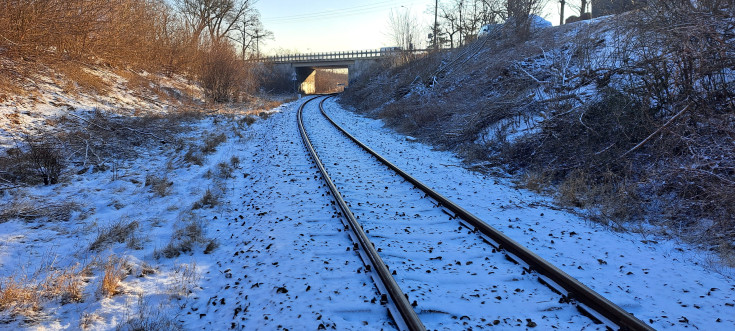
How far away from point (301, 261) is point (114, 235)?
100 inches

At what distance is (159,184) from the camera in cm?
673

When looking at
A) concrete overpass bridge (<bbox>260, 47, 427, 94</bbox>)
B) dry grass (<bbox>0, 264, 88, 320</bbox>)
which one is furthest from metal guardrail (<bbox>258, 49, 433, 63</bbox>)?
dry grass (<bbox>0, 264, 88, 320</bbox>)

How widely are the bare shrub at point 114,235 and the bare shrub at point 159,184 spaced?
1495 millimetres

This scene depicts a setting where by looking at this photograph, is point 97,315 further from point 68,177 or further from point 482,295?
point 68,177

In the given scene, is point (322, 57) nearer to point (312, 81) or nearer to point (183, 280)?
point (312, 81)

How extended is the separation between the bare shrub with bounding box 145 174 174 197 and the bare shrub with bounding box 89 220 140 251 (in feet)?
4.90

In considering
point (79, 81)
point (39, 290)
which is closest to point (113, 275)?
point (39, 290)

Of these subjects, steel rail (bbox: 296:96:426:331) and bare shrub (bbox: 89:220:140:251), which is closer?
steel rail (bbox: 296:96:426:331)

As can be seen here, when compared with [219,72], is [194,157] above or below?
below

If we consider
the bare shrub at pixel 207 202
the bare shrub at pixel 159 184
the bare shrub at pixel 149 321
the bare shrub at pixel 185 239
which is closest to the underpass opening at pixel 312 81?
the bare shrub at pixel 159 184

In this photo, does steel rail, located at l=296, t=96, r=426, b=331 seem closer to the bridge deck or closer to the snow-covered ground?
the snow-covered ground

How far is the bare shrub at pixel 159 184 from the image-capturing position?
21.2 ft

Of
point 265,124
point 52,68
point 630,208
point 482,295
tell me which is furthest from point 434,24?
point 482,295

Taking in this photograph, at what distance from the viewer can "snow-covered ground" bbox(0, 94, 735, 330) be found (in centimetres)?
293
